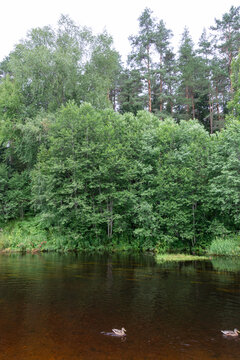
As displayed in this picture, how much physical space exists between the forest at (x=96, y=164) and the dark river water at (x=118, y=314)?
959 cm

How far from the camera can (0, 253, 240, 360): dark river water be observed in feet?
19.8

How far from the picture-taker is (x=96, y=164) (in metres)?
25.4

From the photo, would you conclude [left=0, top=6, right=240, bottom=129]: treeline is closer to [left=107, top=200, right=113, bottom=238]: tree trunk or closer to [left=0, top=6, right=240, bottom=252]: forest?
[left=0, top=6, right=240, bottom=252]: forest

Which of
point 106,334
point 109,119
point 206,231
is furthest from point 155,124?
point 106,334

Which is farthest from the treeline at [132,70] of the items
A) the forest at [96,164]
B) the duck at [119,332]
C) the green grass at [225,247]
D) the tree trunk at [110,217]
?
the duck at [119,332]

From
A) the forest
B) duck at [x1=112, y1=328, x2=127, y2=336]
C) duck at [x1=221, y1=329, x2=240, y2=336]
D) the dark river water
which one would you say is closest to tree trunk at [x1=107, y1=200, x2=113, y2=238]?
the forest

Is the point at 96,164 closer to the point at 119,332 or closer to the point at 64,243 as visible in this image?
the point at 64,243

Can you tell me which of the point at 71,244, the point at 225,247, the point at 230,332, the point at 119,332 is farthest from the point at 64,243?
the point at 230,332

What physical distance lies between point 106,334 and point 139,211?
17.3 m

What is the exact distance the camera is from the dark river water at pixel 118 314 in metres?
6.03

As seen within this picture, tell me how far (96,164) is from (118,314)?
18025 mm

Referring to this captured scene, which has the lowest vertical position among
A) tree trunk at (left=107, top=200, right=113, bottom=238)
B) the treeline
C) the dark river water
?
the dark river water

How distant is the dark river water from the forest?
959cm

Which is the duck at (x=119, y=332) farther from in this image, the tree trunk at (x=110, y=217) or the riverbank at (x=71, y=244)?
the tree trunk at (x=110, y=217)
